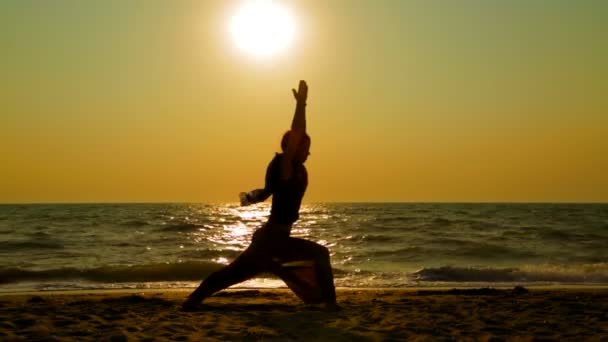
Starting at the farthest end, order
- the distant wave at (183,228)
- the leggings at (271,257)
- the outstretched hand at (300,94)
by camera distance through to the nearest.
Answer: the distant wave at (183,228) → the leggings at (271,257) → the outstretched hand at (300,94)

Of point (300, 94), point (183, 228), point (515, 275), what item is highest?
point (300, 94)

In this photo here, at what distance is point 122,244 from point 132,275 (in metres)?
9.99

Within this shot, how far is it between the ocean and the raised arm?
6.30 m

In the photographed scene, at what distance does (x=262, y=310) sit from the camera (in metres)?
8.95

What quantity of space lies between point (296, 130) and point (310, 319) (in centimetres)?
209

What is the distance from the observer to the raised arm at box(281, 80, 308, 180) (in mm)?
7953

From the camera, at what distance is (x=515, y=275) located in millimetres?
17281

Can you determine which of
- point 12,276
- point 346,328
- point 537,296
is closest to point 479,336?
point 346,328

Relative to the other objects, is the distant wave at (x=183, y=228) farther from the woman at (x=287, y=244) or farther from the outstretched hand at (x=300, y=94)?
the outstretched hand at (x=300, y=94)

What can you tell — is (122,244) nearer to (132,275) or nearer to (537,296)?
(132,275)

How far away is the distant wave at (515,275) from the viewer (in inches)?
659

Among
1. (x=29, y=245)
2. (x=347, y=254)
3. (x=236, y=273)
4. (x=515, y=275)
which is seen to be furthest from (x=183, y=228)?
(x=236, y=273)

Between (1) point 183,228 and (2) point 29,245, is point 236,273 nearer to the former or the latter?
(2) point 29,245

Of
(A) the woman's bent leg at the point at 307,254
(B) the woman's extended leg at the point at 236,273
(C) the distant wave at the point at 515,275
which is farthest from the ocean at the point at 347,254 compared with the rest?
(A) the woman's bent leg at the point at 307,254
